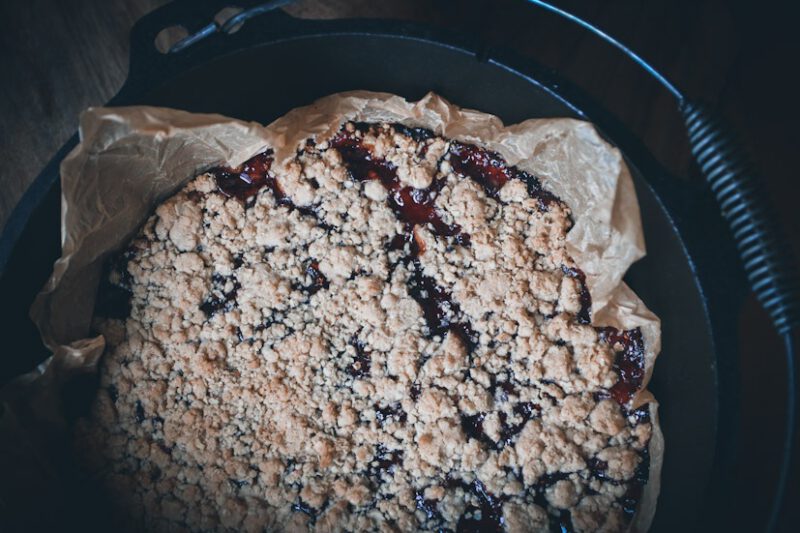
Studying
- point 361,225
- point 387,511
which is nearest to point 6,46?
point 361,225

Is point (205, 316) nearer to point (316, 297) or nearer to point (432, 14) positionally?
point (316, 297)

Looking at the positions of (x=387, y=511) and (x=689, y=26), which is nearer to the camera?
(x=387, y=511)

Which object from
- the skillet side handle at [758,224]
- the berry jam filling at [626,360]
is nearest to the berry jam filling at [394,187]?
the berry jam filling at [626,360]

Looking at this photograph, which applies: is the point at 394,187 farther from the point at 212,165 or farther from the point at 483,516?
the point at 483,516

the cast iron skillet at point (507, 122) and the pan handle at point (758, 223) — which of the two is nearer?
the pan handle at point (758, 223)

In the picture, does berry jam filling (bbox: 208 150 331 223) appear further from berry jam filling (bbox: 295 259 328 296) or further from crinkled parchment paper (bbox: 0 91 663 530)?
berry jam filling (bbox: 295 259 328 296)

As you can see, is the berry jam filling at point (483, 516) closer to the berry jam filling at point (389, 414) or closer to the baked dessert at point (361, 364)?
the baked dessert at point (361, 364)

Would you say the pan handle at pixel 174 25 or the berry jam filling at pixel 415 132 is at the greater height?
the pan handle at pixel 174 25
